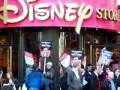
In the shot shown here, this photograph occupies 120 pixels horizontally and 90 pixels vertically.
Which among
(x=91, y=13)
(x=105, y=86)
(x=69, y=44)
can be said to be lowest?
(x=105, y=86)

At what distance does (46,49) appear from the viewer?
15156mm

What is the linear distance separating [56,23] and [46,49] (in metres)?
1.30

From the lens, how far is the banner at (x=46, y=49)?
15117mm

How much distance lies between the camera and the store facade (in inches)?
621

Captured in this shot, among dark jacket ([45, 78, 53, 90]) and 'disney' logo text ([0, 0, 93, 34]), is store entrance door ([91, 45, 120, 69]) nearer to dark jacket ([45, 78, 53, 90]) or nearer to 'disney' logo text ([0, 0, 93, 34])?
'disney' logo text ([0, 0, 93, 34])

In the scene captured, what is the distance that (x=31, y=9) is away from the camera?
51.6 ft

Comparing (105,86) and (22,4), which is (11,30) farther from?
(105,86)

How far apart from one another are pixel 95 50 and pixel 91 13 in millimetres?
2690

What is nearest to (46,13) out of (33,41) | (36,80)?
(33,41)

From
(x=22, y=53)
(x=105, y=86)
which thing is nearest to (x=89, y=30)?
(x=22, y=53)

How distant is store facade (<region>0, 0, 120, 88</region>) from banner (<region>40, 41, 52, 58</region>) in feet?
3.17

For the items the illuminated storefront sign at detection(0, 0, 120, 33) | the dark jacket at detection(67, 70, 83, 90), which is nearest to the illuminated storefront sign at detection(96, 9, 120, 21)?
the illuminated storefront sign at detection(0, 0, 120, 33)

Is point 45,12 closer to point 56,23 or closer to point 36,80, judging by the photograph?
point 56,23

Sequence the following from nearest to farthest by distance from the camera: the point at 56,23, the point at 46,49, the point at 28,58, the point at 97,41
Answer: the point at 46,49 → the point at 28,58 → the point at 56,23 → the point at 97,41
